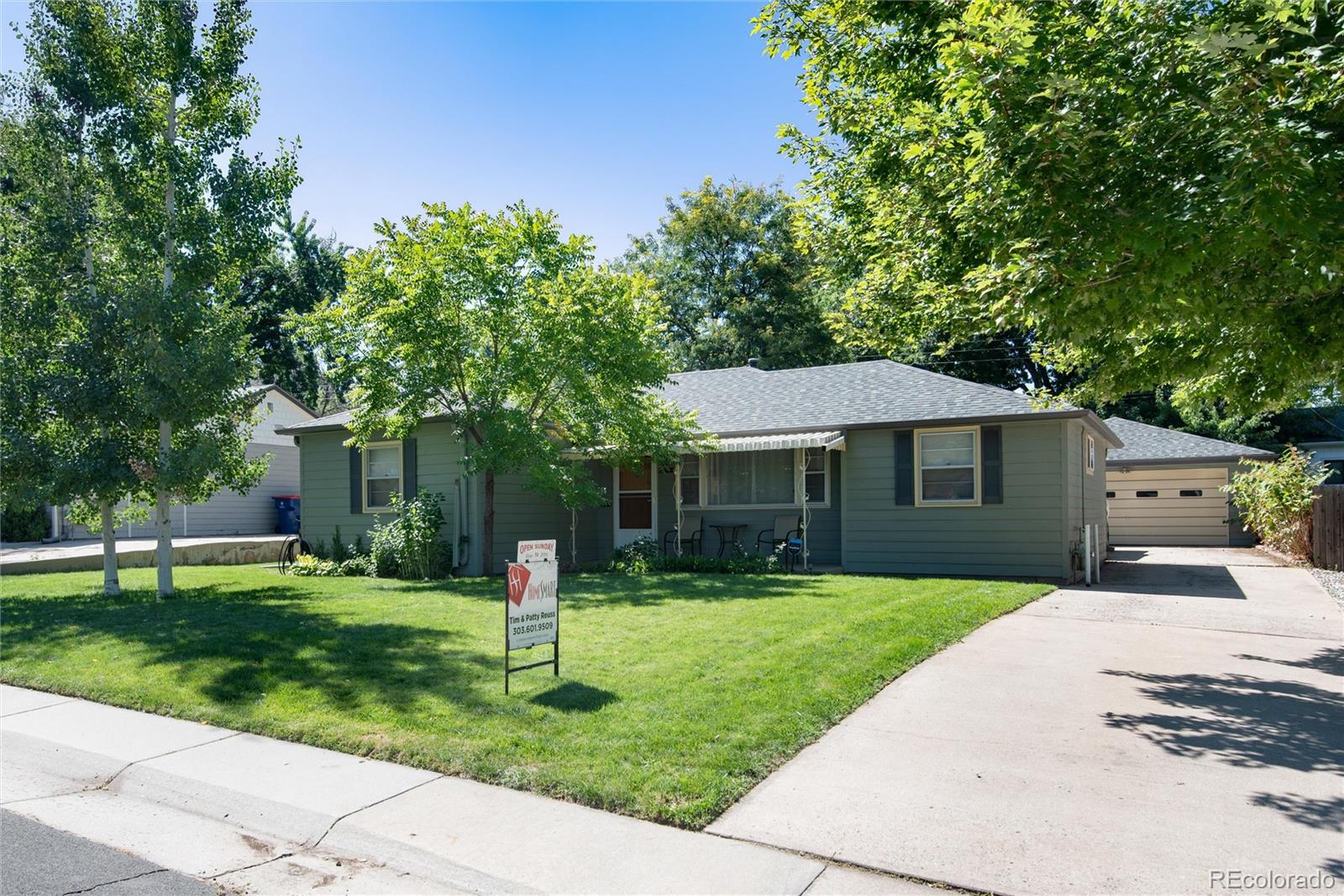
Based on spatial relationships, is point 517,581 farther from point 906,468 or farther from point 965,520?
point 965,520

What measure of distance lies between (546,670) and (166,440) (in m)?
8.10

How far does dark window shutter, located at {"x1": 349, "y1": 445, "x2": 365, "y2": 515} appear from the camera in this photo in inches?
687

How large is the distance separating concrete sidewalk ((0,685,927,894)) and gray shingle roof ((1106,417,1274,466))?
23047 millimetres

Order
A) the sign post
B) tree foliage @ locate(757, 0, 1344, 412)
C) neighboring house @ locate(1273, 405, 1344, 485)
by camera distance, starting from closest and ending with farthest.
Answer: tree foliage @ locate(757, 0, 1344, 412) → the sign post → neighboring house @ locate(1273, 405, 1344, 485)

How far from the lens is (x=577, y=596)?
1132 cm

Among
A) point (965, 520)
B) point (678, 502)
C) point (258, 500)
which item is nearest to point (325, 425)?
point (678, 502)

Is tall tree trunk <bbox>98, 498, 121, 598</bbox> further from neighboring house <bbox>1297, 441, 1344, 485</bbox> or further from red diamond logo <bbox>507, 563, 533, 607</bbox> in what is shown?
neighboring house <bbox>1297, 441, 1344, 485</bbox>

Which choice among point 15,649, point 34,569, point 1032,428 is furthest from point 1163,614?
point 34,569

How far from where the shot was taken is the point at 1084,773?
4.73m

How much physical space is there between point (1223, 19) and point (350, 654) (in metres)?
8.27

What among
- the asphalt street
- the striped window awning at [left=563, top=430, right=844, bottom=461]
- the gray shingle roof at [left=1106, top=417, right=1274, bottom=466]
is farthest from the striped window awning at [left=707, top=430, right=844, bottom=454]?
the gray shingle roof at [left=1106, top=417, right=1274, bottom=466]

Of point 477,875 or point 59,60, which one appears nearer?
point 477,875

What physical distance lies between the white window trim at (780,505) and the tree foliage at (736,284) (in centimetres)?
1864

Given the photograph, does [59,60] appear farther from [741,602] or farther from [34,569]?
[741,602]
